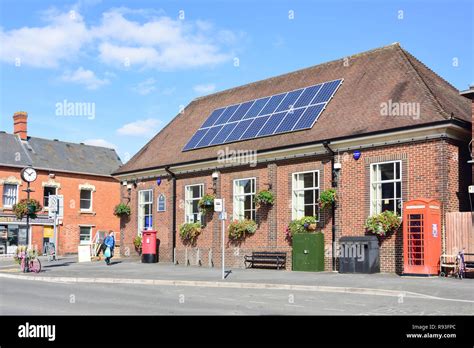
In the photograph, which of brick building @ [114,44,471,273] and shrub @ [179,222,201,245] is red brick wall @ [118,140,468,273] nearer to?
brick building @ [114,44,471,273]

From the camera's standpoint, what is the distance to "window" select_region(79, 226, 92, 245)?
162 ft

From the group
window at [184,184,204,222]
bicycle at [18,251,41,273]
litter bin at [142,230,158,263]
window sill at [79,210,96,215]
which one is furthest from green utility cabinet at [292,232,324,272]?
window sill at [79,210,96,215]

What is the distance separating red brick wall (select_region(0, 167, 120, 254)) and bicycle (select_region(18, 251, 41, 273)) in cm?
2121

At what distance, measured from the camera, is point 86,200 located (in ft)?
166

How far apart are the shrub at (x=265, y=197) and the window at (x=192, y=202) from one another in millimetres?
4732

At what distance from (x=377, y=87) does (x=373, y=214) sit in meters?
5.50

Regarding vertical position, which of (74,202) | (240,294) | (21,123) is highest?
(21,123)

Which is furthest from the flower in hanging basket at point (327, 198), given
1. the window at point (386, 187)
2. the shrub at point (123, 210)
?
the shrub at point (123, 210)

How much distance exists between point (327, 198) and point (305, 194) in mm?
1871

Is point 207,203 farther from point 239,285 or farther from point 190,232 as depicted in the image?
point 239,285

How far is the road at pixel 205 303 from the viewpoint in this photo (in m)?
12.2

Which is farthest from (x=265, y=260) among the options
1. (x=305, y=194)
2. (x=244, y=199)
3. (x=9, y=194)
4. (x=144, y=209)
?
(x=9, y=194)

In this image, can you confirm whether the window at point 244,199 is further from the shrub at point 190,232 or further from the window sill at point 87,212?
the window sill at point 87,212

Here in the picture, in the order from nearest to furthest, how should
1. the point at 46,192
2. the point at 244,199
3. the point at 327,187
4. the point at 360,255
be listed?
the point at 360,255, the point at 327,187, the point at 244,199, the point at 46,192
